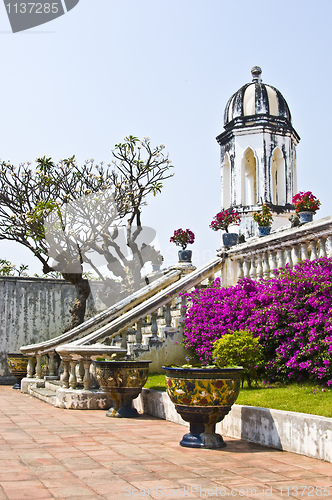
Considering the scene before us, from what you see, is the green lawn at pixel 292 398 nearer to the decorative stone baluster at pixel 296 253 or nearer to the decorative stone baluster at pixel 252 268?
the decorative stone baluster at pixel 296 253

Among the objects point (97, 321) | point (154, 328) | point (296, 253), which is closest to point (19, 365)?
point (97, 321)

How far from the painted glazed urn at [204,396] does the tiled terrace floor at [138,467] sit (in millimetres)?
204

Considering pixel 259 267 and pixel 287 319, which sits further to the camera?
pixel 259 267

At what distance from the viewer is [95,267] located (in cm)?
1538

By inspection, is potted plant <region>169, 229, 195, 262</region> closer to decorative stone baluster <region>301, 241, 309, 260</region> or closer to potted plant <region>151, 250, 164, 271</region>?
potted plant <region>151, 250, 164, 271</region>

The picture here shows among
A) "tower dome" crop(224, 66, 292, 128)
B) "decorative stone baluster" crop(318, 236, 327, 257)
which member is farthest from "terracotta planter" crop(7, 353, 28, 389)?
"tower dome" crop(224, 66, 292, 128)

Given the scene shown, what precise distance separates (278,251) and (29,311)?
917 cm

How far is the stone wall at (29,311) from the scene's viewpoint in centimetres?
1548

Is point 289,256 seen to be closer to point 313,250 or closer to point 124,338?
point 313,250

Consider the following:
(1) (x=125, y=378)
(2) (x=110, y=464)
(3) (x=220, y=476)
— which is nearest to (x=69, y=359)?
(1) (x=125, y=378)

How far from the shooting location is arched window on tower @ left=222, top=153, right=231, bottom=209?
65.6 feet

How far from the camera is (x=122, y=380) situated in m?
7.62

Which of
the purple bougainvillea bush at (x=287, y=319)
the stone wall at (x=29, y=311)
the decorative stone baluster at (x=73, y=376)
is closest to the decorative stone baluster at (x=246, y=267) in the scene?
the purple bougainvillea bush at (x=287, y=319)

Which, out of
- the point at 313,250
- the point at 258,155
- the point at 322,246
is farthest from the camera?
the point at 258,155
